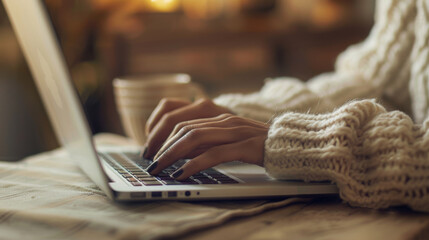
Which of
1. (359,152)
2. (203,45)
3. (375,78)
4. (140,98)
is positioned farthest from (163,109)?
(203,45)

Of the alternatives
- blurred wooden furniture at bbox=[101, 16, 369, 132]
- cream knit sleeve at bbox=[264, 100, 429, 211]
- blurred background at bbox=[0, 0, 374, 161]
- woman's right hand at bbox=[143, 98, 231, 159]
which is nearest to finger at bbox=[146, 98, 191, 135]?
woman's right hand at bbox=[143, 98, 231, 159]

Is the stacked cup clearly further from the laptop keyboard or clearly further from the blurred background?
the blurred background

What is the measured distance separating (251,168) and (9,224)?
0.28 metres

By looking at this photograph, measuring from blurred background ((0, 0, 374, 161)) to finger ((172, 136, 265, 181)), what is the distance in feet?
5.05

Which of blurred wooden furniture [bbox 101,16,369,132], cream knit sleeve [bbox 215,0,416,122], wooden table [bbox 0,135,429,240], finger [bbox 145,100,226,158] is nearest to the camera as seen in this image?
wooden table [bbox 0,135,429,240]

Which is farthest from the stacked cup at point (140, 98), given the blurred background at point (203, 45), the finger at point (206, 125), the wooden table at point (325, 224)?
the blurred background at point (203, 45)

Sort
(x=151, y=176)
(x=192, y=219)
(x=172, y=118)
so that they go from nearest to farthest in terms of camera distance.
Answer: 1. (x=192, y=219)
2. (x=151, y=176)
3. (x=172, y=118)

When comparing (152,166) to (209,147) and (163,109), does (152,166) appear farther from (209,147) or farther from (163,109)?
(163,109)

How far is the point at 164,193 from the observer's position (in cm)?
46

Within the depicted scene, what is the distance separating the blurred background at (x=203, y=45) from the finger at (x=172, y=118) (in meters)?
1.38

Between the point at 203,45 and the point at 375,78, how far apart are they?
60.1 inches

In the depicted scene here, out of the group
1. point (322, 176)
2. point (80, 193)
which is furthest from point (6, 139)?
point (322, 176)

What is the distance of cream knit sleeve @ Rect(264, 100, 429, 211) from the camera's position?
0.46 metres

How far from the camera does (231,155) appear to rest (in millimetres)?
516
